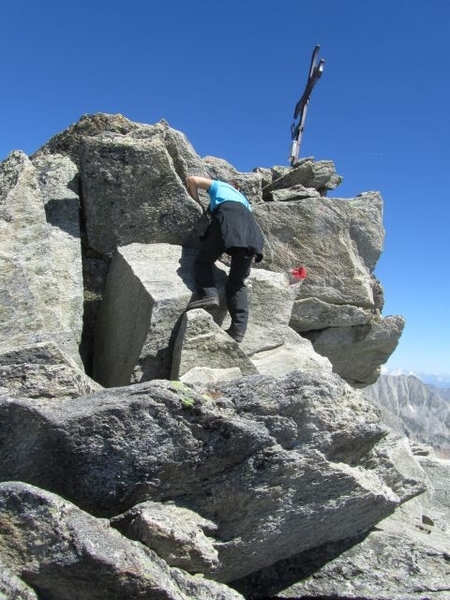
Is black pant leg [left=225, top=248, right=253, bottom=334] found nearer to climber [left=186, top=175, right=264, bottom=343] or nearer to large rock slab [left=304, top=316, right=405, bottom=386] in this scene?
climber [left=186, top=175, right=264, bottom=343]

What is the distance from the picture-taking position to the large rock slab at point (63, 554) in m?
5.48

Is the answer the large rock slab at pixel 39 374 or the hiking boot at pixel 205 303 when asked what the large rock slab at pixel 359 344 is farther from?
the large rock slab at pixel 39 374

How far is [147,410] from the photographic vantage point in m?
6.83

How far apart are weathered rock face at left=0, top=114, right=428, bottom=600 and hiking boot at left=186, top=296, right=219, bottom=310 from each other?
25cm

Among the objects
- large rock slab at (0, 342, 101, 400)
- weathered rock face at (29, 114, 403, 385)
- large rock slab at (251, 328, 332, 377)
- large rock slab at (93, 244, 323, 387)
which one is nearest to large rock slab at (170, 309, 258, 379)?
large rock slab at (93, 244, 323, 387)

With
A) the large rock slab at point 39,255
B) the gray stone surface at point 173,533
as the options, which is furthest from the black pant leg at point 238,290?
the gray stone surface at point 173,533

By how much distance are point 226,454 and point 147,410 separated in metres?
1.26

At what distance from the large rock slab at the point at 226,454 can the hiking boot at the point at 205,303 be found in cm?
376

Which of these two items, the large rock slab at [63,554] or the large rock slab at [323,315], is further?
the large rock slab at [323,315]

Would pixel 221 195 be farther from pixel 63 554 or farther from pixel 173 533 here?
pixel 63 554

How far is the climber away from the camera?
11875 mm

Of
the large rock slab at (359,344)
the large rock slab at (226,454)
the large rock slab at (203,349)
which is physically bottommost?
the large rock slab at (226,454)

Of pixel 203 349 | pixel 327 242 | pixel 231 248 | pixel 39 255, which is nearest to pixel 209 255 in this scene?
pixel 231 248

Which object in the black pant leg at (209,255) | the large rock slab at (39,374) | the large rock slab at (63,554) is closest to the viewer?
the large rock slab at (63,554)
